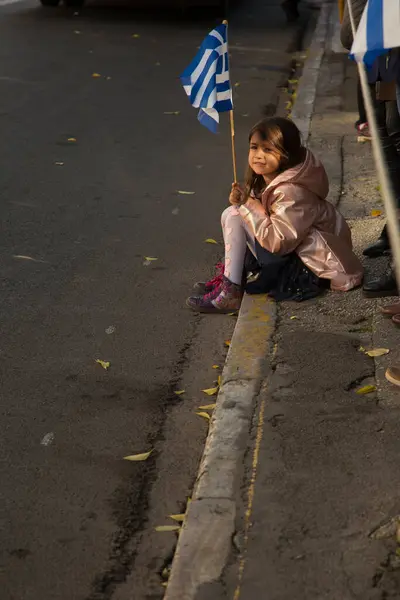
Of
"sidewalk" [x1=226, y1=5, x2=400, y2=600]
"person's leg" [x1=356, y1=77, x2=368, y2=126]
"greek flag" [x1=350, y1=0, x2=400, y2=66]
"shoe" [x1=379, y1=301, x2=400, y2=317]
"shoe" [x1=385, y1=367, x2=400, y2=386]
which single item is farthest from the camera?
"person's leg" [x1=356, y1=77, x2=368, y2=126]

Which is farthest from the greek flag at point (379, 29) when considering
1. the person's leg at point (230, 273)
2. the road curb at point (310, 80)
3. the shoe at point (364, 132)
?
the road curb at point (310, 80)

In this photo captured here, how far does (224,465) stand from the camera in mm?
4230

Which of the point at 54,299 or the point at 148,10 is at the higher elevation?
the point at 54,299

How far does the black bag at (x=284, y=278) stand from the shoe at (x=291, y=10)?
38.1 feet

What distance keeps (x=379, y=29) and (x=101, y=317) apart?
7.19 feet

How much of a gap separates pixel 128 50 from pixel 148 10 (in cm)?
361

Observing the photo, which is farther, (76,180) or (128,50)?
(128,50)

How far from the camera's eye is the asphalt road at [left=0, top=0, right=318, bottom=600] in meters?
3.93

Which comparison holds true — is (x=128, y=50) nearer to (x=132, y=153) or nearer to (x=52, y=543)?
(x=132, y=153)

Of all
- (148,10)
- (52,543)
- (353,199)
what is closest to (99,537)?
(52,543)

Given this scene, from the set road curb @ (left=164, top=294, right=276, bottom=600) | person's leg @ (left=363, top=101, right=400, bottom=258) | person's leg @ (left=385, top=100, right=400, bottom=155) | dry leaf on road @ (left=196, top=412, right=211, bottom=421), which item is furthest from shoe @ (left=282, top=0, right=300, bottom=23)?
dry leaf on road @ (left=196, top=412, right=211, bottom=421)

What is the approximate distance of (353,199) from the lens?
25.3ft

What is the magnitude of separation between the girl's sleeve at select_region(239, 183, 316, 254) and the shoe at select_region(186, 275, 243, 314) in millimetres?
286

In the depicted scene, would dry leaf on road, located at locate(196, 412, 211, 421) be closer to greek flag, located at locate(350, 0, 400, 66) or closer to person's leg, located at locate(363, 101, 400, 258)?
greek flag, located at locate(350, 0, 400, 66)
